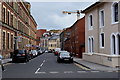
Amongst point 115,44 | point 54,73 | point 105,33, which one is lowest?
point 54,73

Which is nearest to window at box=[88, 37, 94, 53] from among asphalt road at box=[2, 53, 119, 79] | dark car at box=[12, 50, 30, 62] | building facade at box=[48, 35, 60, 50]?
dark car at box=[12, 50, 30, 62]

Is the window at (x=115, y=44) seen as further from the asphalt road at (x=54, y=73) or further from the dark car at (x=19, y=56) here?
the dark car at (x=19, y=56)

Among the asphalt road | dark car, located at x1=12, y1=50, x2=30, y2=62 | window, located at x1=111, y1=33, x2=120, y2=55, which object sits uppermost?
window, located at x1=111, y1=33, x2=120, y2=55

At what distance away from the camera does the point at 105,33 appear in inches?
883

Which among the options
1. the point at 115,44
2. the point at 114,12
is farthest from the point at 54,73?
the point at 114,12

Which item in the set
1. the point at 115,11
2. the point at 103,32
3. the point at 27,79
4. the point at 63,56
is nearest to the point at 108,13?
the point at 115,11

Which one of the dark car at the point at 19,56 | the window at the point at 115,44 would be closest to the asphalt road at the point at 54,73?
the window at the point at 115,44

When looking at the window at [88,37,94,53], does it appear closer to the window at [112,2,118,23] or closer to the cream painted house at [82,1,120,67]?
the cream painted house at [82,1,120,67]

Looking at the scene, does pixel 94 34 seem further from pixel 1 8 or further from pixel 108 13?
pixel 1 8

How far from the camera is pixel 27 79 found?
37.9ft

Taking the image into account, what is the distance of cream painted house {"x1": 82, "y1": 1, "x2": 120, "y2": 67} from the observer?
64.8 ft

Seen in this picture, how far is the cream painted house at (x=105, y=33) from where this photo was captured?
19.8 metres

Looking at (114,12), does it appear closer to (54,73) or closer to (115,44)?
(115,44)

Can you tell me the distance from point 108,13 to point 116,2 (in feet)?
5.84
